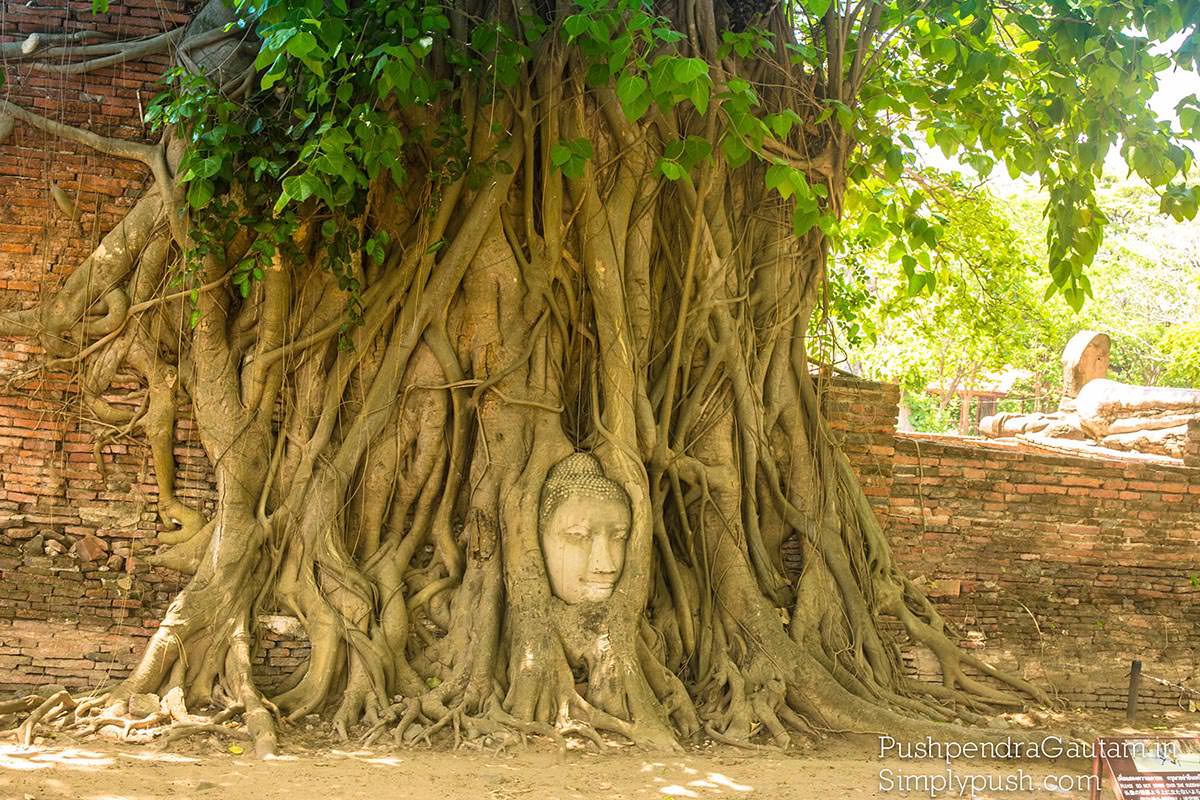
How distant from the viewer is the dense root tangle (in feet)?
17.4

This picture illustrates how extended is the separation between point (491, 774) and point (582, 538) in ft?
4.03

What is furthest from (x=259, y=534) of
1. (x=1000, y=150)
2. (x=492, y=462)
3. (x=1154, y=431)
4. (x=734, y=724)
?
(x=1154, y=431)

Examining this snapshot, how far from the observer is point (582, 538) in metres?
5.39

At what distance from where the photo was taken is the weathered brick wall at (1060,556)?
693 centimetres

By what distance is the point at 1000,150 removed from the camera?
5.52 m

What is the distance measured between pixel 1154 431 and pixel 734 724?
273 inches

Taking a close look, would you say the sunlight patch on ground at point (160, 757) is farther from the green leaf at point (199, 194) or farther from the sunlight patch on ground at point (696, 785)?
the green leaf at point (199, 194)

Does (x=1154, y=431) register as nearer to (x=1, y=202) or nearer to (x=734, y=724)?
(x=734, y=724)

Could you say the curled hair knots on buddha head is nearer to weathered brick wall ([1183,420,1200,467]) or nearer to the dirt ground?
the dirt ground

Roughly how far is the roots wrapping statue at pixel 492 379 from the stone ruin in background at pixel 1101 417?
5123mm

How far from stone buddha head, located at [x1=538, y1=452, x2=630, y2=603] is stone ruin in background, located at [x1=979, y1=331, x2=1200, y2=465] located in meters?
5.92

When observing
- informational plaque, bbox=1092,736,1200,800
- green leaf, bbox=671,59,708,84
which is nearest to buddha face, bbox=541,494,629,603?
green leaf, bbox=671,59,708,84

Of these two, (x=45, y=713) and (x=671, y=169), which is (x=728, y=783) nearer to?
(x=671, y=169)

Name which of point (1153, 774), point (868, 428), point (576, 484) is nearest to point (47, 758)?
point (576, 484)
